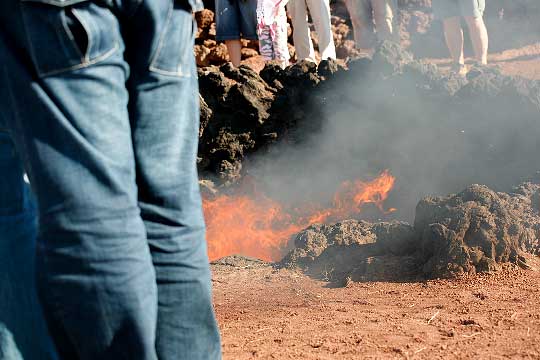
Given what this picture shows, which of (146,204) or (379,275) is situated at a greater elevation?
(146,204)

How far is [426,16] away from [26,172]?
1185 centimetres

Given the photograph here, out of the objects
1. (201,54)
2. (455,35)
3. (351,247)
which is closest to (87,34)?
(351,247)

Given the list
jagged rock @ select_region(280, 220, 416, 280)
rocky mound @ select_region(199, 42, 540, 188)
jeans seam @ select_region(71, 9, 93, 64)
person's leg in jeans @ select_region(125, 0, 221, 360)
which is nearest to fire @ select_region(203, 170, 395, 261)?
rocky mound @ select_region(199, 42, 540, 188)

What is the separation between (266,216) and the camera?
742 centimetres

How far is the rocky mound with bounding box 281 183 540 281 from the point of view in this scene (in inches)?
181

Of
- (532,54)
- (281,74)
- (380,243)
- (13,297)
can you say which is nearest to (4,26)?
(13,297)

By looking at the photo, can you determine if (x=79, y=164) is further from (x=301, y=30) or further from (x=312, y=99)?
(x=301, y=30)

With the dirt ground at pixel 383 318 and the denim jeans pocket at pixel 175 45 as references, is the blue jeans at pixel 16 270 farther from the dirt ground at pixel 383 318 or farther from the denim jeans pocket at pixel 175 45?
the dirt ground at pixel 383 318

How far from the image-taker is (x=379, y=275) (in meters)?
4.74

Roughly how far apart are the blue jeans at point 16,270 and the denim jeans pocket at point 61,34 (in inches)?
10.2

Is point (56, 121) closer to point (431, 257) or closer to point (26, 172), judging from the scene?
point (26, 172)

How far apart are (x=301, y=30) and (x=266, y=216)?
8.12ft

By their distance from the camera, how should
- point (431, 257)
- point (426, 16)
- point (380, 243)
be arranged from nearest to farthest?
point (431, 257), point (380, 243), point (426, 16)

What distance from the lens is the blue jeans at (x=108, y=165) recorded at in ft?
6.18
